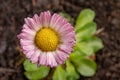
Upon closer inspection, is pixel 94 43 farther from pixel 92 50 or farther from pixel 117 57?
pixel 117 57

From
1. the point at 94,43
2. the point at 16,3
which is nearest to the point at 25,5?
the point at 16,3

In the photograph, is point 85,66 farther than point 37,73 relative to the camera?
Yes

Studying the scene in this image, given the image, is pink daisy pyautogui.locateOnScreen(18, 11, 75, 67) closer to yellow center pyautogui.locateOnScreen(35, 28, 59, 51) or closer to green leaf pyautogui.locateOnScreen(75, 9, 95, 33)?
yellow center pyautogui.locateOnScreen(35, 28, 59, 51)

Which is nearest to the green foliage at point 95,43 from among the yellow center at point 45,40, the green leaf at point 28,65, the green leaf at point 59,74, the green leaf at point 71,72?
the green leaf at point 71,72

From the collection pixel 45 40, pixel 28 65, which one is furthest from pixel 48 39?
pixel 28 65

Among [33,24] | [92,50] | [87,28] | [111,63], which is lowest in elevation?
[111,63]

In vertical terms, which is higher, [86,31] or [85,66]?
[86,31]

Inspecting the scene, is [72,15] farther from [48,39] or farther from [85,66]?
[48,39]

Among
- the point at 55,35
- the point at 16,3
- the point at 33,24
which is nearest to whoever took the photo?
the point at 33,24
